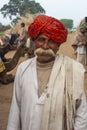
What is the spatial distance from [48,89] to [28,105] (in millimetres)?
222

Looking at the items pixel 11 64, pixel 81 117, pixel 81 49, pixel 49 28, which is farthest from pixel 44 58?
pixel 81 49

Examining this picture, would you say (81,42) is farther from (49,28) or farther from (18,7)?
(18,7)

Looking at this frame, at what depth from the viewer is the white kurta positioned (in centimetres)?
316

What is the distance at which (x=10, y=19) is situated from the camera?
54156 mm

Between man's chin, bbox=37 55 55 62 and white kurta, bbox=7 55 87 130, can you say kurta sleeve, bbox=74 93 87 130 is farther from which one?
man's chin, bbox=37 55 55 62

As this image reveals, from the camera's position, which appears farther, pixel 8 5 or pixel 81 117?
pixel 8 5

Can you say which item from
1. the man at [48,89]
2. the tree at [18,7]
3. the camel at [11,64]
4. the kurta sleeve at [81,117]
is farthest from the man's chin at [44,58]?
the tree at [18,7]

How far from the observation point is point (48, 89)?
3.14 metres

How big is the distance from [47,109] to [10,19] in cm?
5175

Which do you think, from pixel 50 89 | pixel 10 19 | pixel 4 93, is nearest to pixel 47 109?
pixel 50 89

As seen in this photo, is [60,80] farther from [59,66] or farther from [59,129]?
[59,129]

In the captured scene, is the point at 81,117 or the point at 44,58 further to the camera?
the point at 44,58

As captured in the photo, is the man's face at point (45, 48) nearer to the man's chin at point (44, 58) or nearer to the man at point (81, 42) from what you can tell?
the man's chin at point (44, 58)

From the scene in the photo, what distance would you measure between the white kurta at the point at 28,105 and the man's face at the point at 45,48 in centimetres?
12
